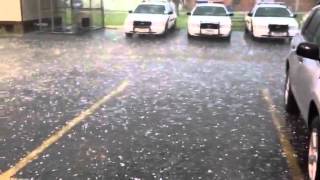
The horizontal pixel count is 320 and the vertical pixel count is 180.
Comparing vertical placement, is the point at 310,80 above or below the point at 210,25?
above

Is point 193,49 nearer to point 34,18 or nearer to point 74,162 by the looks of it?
point 34,18

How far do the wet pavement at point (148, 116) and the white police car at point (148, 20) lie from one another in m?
5.21

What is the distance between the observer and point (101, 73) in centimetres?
1196

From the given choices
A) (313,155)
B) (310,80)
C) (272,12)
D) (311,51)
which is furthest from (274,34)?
(313,155)

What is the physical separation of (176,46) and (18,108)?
10445mm

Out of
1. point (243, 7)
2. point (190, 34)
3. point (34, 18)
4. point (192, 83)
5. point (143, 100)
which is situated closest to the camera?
point (143, 100)

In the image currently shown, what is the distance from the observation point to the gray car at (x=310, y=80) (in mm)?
4738

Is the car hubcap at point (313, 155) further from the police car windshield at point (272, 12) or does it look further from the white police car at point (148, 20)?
the police car windshield at point (272, 12)

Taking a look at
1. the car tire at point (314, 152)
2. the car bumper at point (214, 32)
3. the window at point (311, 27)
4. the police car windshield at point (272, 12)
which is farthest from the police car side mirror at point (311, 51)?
the police car windshield at point (272, 12)

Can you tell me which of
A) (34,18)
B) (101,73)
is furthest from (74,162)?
(34,18)

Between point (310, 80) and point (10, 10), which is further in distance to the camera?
A: point (10, 10)

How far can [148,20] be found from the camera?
68.2 ft

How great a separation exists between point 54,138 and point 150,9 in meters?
16.3

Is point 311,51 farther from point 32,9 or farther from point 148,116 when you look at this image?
point 32,9
